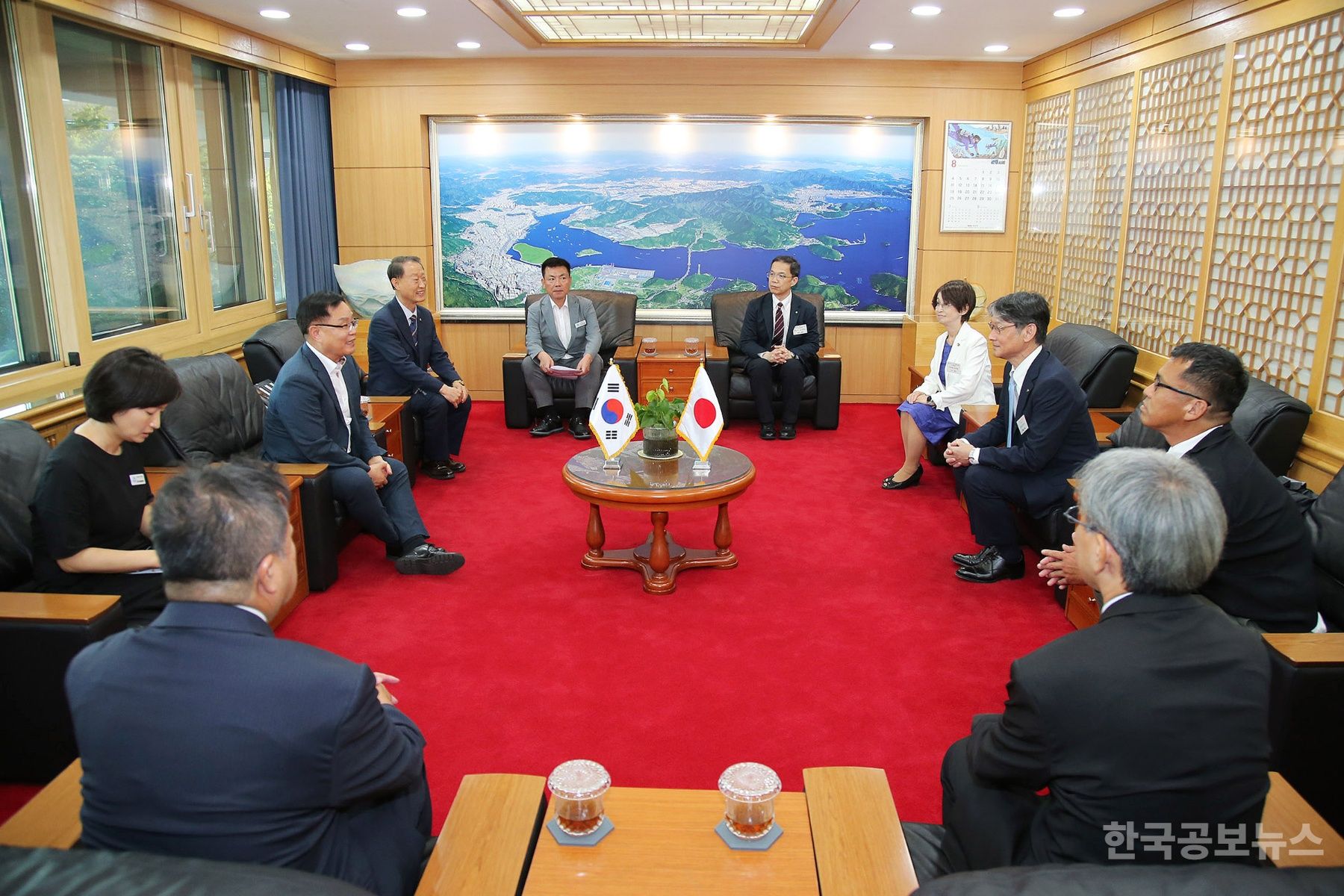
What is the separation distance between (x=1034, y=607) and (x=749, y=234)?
186 inches

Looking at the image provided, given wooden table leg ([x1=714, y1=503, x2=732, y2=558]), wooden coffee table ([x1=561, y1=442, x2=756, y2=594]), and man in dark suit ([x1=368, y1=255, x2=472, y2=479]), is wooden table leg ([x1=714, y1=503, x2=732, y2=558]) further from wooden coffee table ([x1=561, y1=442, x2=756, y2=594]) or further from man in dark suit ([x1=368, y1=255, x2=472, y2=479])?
man in dark suit ([x1=368, y1=255, x2=472, y2=479])

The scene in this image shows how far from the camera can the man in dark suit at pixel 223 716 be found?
62.4 inches

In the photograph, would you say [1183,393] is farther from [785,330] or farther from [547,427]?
[547,427]

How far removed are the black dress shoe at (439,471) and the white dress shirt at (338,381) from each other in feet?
5.03

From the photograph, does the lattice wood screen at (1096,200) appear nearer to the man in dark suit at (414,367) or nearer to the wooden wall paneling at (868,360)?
the wooden wall paneling at (868,360)

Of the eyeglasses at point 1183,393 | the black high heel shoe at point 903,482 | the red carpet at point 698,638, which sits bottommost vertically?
the red carpet at point 698,638

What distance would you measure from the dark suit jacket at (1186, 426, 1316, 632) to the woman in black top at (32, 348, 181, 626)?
3.50m

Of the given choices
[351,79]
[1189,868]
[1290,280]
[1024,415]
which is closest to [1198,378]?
[1024,415]

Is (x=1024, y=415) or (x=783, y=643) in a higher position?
(x=1024, y=415)

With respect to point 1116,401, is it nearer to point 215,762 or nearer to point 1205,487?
point 1205,487

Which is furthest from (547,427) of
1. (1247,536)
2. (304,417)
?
(1247,536)

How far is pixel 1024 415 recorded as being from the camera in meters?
4.61

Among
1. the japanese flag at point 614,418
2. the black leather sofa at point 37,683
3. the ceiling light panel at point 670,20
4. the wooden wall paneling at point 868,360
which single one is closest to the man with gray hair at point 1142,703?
the black leather sofa at point 37,683

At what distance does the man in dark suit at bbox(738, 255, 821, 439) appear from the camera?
722 centimetres
